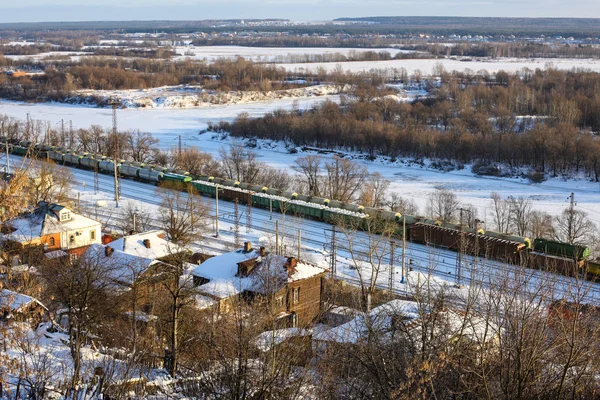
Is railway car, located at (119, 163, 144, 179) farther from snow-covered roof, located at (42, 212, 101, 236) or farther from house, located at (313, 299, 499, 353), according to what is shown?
house, located at (313, 299, 499, 353)

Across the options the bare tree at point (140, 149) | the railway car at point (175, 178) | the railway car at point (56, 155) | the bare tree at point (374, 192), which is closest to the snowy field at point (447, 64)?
the bare tree at point (140, 149)

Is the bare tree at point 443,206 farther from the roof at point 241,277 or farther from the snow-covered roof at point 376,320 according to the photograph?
the snow-covered roof at point 376,320

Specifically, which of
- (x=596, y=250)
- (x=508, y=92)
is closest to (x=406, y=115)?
(x=508, y=92)

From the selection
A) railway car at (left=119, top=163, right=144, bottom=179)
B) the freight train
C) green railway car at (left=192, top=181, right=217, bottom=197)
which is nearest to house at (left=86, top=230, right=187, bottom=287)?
the freight train

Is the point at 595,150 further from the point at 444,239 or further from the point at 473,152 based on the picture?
the point at 444,239

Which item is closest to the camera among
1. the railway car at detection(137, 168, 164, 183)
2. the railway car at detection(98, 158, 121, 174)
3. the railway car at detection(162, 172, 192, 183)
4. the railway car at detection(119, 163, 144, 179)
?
the railway car at detection(162, 172, 192, 183)

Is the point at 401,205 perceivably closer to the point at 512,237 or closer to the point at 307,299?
the point at 512,237
